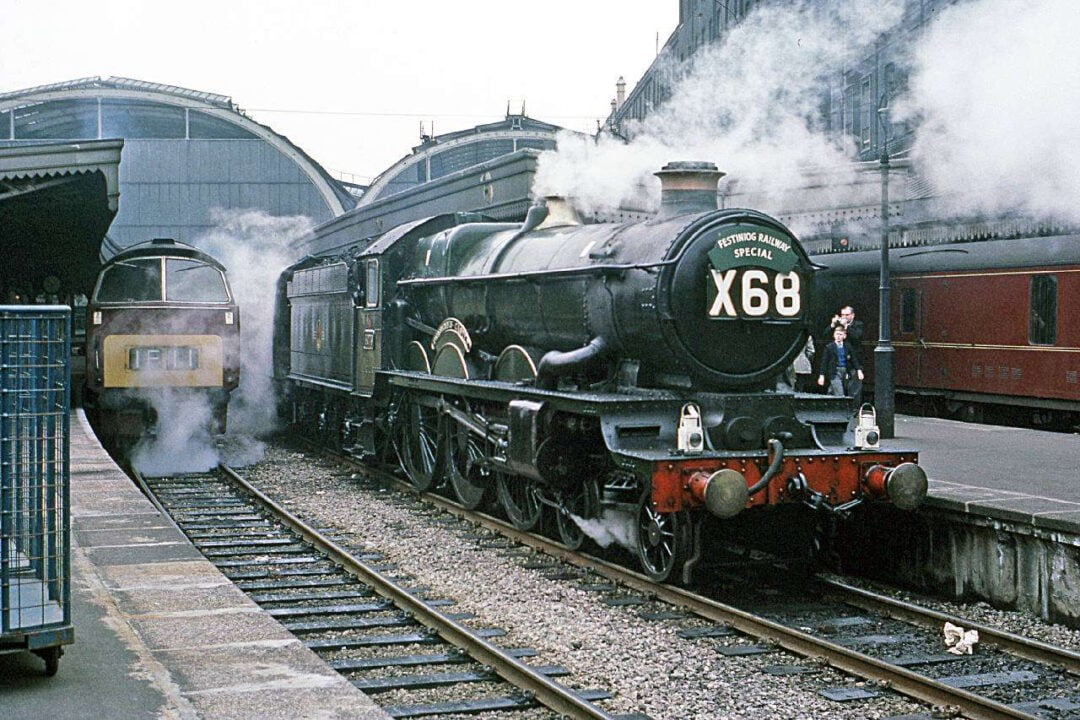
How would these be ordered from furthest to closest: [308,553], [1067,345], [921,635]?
1. [1067,345]
2. [308,553]
3. [921,635]

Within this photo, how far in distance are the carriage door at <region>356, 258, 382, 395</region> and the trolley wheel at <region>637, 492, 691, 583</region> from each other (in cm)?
558

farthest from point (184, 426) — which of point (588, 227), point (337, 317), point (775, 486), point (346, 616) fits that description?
point (775, 486)

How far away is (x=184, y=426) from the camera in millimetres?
15414

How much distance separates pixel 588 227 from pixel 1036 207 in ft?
25.6

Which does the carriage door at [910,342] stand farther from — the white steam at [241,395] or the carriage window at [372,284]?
the white steam at [241,395]

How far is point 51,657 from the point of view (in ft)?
15.2

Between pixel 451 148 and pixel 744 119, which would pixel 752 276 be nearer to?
pixel 744 119

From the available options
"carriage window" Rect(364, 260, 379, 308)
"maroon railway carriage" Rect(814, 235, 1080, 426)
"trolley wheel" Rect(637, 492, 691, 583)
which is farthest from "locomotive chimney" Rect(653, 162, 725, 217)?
→ "maroon railway carriage" Rect(814, 235, 1080, 426)

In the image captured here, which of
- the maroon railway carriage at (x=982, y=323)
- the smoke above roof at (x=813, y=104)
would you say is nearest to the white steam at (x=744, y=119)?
the smoke above roof at (x=813, y=104)

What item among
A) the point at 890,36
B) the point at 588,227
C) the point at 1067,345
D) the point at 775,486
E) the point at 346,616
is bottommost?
the point at 346,616

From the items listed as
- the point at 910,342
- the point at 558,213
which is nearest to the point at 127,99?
the point at 910,342

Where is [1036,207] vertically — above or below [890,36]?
below

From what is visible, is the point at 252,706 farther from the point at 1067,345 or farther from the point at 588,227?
the point at 1067,345

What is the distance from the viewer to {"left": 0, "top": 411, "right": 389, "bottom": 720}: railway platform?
14.6ft
